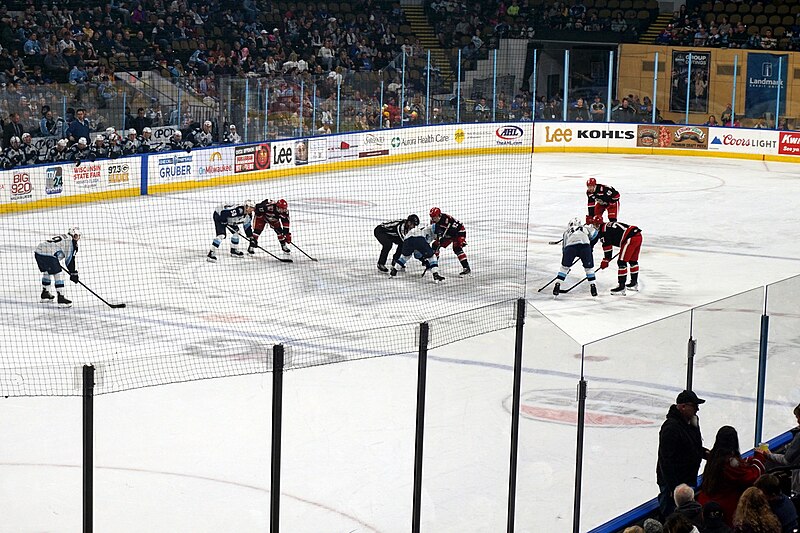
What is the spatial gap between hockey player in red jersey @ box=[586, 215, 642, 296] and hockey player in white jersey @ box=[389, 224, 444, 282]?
1716mm

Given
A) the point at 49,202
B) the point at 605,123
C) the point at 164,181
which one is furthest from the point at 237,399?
the point at 605,123

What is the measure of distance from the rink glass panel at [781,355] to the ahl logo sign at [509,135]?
17626 mm

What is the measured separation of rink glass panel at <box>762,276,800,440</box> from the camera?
6.93 m

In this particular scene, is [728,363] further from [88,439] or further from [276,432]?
[88,439]

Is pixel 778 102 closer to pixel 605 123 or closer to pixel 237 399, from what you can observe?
pixel 605 123

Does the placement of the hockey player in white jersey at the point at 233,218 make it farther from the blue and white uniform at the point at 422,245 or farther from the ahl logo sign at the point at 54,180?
the ahl logo sign at the point at 54,180

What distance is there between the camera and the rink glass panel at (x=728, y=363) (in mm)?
6422

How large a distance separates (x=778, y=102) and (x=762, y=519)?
2087 cm

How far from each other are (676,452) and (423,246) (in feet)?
24.2

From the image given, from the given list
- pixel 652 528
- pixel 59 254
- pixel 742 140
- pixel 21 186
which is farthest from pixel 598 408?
pixel 742 140

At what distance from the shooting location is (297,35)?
27078 mm

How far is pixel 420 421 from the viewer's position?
5516mm

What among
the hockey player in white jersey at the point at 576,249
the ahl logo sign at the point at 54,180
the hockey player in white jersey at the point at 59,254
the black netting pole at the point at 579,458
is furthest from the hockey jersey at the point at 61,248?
the black netting pole at the point at 579,458

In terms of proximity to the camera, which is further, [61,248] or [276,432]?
[61,248]
